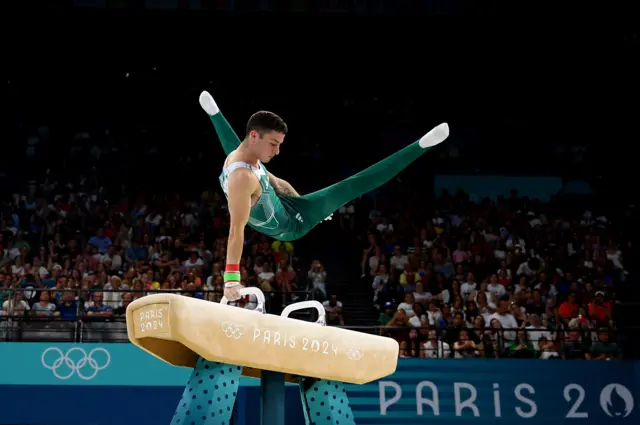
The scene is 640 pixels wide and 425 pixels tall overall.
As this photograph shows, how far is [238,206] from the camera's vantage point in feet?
12.9

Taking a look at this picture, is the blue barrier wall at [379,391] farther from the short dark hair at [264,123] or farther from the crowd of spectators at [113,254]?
the short dark hair at [264,123]

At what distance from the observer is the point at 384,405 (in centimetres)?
996

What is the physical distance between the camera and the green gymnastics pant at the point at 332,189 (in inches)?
171

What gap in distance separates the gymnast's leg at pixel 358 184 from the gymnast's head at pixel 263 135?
43cm

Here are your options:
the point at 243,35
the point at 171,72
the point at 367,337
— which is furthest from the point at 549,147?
the point at 367,337

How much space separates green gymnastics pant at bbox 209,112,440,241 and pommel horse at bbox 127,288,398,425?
69 cm

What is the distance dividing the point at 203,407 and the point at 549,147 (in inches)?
571

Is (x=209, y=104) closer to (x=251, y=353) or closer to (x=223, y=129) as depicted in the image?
(x=223, y=129)

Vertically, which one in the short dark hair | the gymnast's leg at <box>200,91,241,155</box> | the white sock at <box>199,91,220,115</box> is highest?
the white sock at <box>199,91,220,115</box>

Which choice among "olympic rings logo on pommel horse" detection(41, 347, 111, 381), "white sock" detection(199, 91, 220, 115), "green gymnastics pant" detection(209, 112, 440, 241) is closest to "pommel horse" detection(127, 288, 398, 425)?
"green gymnastics pant" detection(209, 112, 440, 241)

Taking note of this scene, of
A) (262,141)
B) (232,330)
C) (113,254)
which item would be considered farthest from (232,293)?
(113,254)

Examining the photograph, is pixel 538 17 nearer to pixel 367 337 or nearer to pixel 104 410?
pixel 104 410

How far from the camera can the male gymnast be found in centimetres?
393

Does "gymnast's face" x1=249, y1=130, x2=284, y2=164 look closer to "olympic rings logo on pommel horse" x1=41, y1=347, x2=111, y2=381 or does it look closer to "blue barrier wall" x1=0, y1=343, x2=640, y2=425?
"blue barrier wall" x1=0, y1=343, x2=640, y2=425
